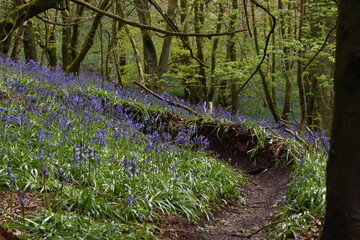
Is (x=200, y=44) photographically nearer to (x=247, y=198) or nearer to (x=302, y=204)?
(x=247, y=198)

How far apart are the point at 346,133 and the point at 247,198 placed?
4.03 metres

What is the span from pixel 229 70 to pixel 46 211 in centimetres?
915

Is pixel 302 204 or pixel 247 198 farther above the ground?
pixel 302 204

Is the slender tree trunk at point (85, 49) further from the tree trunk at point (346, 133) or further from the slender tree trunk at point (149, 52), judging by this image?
the tree trunk at point (346, 133)

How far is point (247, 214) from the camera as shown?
199 inches

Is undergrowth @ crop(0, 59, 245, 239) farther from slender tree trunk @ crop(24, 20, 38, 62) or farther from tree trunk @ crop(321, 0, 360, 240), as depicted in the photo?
slender tree trunk @ crop(24, 20, 38, 62)

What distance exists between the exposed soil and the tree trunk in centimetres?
133

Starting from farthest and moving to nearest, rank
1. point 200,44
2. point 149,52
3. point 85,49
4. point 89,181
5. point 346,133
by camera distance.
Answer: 1. point 200,44
2. point 149,52
3. point 85,49
4. point 89,181
5. point 346,133

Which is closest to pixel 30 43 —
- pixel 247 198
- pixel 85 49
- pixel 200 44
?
pixel 85 49

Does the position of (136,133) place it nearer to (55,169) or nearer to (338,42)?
(55,169)

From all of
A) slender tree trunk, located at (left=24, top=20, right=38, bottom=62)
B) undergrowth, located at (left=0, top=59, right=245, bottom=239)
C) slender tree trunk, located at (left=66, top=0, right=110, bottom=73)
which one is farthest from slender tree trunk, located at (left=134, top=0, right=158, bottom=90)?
undergrowth, located at (left=0, top=59, right=245, bottom=239)

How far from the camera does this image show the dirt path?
3998 millimetres

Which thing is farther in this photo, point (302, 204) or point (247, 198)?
point (247, 198)

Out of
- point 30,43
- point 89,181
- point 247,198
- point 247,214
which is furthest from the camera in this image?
point 30,43
